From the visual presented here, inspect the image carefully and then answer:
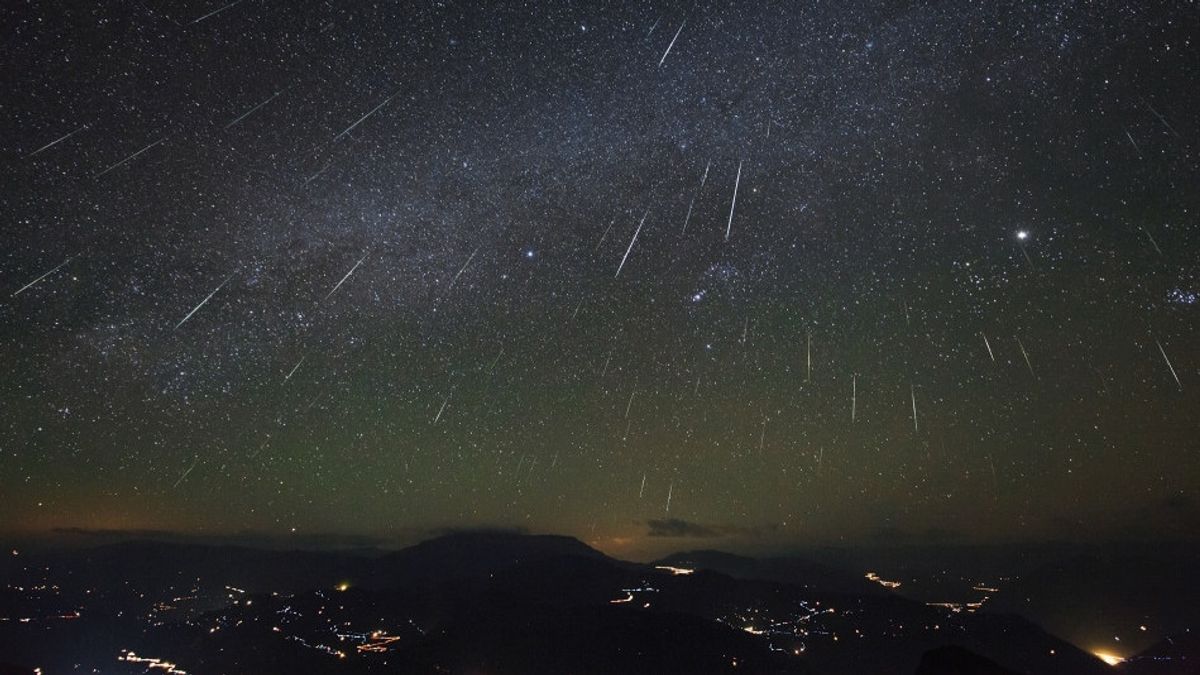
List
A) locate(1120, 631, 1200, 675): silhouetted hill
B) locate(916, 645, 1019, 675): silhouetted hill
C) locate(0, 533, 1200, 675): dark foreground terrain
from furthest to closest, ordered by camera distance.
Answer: locate(1120, 631, 1200, 675): silhouetted hill, locate(0, 533, 1200, 675): dark foreground terrain, locate(916, 645, 1019, 675): silhouetted hill

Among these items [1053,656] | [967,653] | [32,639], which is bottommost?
[32,639]

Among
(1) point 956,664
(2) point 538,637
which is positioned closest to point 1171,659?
(2) point 538,637

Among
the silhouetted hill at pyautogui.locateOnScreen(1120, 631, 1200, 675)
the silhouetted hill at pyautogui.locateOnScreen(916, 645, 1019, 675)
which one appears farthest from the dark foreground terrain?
the silhouetted hill at pyautogui.locateOnScreen(916, 645, 1019, 675)

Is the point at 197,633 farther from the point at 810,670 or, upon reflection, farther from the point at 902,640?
the point at 902,640

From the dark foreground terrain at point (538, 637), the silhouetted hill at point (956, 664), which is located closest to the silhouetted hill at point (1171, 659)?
the dark foreground terrain at point (538, 637)

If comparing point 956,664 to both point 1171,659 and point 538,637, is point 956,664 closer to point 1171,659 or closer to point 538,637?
point 538,637

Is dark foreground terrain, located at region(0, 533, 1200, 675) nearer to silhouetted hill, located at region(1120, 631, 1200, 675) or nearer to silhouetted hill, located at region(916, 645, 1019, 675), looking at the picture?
silhouetted hill, located at region(1120, 631, 1200, 675)

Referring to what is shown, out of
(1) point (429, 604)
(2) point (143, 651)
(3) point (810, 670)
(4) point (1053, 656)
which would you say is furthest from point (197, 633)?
(4) point (1053, 656)

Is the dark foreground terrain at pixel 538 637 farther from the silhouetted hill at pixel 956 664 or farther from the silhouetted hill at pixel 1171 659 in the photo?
the silhouetted hill at pixel 956 664

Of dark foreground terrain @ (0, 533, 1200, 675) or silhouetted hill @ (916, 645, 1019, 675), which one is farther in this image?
dark foreground terrain @ (0, 533, 1200, 675)

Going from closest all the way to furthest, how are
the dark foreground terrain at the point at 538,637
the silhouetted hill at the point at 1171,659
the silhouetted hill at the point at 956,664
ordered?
the silhouetted hill at the point at 956,664 → the dark foreground terrain at the point at 538,637 → the silhouetted hill at the point at 1171,659

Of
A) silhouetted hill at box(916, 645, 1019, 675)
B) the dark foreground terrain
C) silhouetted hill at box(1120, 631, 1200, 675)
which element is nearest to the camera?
silhouetted hill at box(916, 645, 1019, 675)
